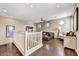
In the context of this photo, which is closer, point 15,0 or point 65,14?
point 15,0

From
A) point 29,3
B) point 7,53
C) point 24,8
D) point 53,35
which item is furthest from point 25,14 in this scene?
point 7,53

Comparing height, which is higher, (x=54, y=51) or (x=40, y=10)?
(x=40, y=10)

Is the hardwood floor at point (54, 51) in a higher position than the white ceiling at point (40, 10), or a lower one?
lower

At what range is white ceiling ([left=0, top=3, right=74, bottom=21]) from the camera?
2168 millimetres

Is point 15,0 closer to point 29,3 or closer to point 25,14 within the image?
point 29,3

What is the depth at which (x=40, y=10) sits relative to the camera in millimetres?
2279

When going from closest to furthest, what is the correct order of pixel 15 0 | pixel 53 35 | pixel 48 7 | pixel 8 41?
pixel 15 0 → pixel 48 7 → pixel 53 35 → pixel 8 41

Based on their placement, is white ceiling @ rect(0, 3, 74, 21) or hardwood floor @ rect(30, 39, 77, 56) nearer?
white ceiling @ rect(0, 3, 74, 21)

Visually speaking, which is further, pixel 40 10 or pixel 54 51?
pixel 54 51

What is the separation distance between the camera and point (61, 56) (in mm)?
2352

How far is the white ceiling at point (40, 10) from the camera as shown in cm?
217

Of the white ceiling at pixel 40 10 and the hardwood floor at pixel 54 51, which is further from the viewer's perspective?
the hardwood floor at pixel 54 51

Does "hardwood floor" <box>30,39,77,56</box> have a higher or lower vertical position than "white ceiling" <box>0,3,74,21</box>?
lower

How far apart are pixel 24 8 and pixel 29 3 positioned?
0.27m
